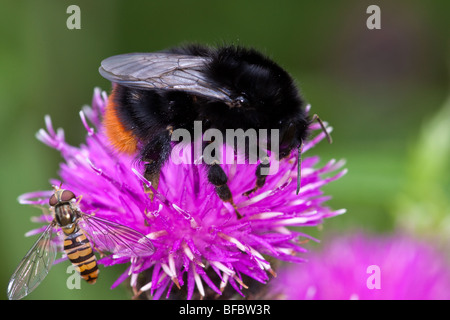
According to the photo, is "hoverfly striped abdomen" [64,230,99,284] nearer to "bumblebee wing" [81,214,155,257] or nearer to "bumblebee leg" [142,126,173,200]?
"bumblebee wing" [81,214,155,257]

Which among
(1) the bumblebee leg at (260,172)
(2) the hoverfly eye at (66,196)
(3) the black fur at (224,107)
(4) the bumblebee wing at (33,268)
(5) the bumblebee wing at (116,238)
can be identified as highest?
(3) the black fur at (224,107)

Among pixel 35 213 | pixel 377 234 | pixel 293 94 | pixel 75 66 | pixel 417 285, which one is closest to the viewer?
pixel 293 94

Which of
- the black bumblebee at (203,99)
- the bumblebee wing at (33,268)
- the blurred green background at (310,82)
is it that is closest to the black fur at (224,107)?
the black bumblebee at (203,99)

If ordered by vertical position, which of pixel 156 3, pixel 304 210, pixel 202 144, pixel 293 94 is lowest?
pixel 304 210

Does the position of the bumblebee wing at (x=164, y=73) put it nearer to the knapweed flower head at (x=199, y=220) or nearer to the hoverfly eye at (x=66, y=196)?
the knapweed flower head at (x=199, y=220)

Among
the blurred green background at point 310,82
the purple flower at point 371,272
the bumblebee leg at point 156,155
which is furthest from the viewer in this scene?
the blurred green background at point 310,82

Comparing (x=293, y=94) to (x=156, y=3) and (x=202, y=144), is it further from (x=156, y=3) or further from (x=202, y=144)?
(x=156, y=3)

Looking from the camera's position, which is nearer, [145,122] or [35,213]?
[145,122]

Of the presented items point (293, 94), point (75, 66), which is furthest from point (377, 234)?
point (75, 66)
